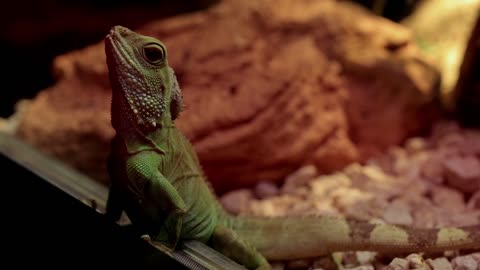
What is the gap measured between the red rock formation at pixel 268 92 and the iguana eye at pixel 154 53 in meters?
0.99

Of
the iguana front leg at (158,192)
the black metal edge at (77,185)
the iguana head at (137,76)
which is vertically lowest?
the black metal edge at (77,185)

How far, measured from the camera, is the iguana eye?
202 cm

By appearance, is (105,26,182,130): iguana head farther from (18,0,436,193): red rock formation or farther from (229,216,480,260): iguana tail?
(18,0,436,193): red rock formation

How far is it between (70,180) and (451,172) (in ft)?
7.54

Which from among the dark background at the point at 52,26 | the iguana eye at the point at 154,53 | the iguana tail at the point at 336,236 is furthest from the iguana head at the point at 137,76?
the dark background at the point at 52,26

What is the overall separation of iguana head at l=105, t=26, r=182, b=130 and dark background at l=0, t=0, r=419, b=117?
8.26 feet

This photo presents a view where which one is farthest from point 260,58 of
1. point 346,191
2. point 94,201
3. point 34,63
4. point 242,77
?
point 34,63

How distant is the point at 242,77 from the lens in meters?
3.33

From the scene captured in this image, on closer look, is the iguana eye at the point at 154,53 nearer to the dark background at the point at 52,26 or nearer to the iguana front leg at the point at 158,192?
the iguana front leg at the point at 158,192

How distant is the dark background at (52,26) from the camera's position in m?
4.46

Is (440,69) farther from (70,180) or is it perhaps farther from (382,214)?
(70,180)

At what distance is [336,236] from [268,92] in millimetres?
1286

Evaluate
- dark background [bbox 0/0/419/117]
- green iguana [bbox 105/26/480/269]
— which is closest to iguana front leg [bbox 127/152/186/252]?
green iguana [bbox 105/26/480/269]

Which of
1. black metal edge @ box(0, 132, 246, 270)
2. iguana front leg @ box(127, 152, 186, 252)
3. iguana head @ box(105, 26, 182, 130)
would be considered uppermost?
iguana head @ box(105, 26, 182, 130)
